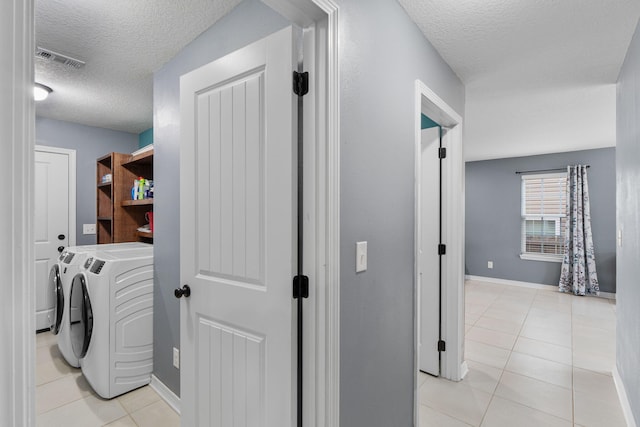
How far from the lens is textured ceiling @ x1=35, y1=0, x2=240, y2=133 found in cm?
172

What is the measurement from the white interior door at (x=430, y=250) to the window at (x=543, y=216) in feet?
13.9

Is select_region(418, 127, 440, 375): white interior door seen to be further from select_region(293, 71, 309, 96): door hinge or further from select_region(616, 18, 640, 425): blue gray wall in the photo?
select_region(293, 71, 309, 96): door hinge

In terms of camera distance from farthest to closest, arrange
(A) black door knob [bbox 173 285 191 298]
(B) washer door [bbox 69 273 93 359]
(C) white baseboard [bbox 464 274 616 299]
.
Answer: (C) white baseboard [bbox 464 274 616 299], (B) washer door [bbox 69 273 93 359], (A) black door knob [bbox 173 285 191 298]

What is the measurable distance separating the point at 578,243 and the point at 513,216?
3.52ft

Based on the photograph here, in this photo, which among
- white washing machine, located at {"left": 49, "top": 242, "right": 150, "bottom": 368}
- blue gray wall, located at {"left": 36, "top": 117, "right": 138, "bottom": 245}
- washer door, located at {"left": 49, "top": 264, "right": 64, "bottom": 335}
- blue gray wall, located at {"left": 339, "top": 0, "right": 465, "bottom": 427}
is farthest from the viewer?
blue gray wall, located at {"left": 36, "top": 117, "right": 138, "bottom": 245}

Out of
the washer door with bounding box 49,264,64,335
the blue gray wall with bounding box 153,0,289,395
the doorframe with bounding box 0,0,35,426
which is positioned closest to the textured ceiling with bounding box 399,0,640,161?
the blue gray wall with bounding box 153,0,289,395

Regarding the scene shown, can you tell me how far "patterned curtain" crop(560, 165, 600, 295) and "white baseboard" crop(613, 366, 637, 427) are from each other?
3.09 meters

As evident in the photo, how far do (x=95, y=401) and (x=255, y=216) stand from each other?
79.7 inches

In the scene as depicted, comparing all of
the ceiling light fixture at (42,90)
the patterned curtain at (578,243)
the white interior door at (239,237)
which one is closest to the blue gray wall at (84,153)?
the ceiling light fixture at (42,90)

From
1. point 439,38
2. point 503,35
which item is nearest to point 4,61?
point 439,38

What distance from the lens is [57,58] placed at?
226 centimetres

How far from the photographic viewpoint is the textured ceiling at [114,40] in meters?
1.72

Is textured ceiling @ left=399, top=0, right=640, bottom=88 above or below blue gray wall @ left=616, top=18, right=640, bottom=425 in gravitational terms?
above

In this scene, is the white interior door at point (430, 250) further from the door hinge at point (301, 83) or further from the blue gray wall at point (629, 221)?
the door hinge at point (301, 83)
